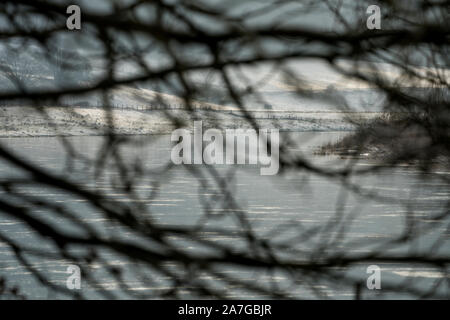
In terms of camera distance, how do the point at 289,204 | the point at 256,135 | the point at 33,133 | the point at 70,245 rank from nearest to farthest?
the point at 256,135 < the point at 70,245 < the point at 33,133 < the point at 289,204

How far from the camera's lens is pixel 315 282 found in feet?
6.51

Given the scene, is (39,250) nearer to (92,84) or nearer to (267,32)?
(92,84)

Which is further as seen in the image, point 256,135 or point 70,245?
point 70,245

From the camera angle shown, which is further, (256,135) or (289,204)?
(289,204)

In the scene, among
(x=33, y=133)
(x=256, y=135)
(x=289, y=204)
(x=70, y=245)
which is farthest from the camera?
(x=289, y=204)

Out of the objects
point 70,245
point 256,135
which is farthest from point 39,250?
point 256,135

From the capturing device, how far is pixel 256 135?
1883 mm

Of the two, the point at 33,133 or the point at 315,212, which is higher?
the point at 33,133

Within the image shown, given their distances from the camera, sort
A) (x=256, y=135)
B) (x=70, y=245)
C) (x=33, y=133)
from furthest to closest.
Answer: (x=33, y=133)
(x=70, y=245)
(x=256, y=135)

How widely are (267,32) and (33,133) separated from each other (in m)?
0.96
